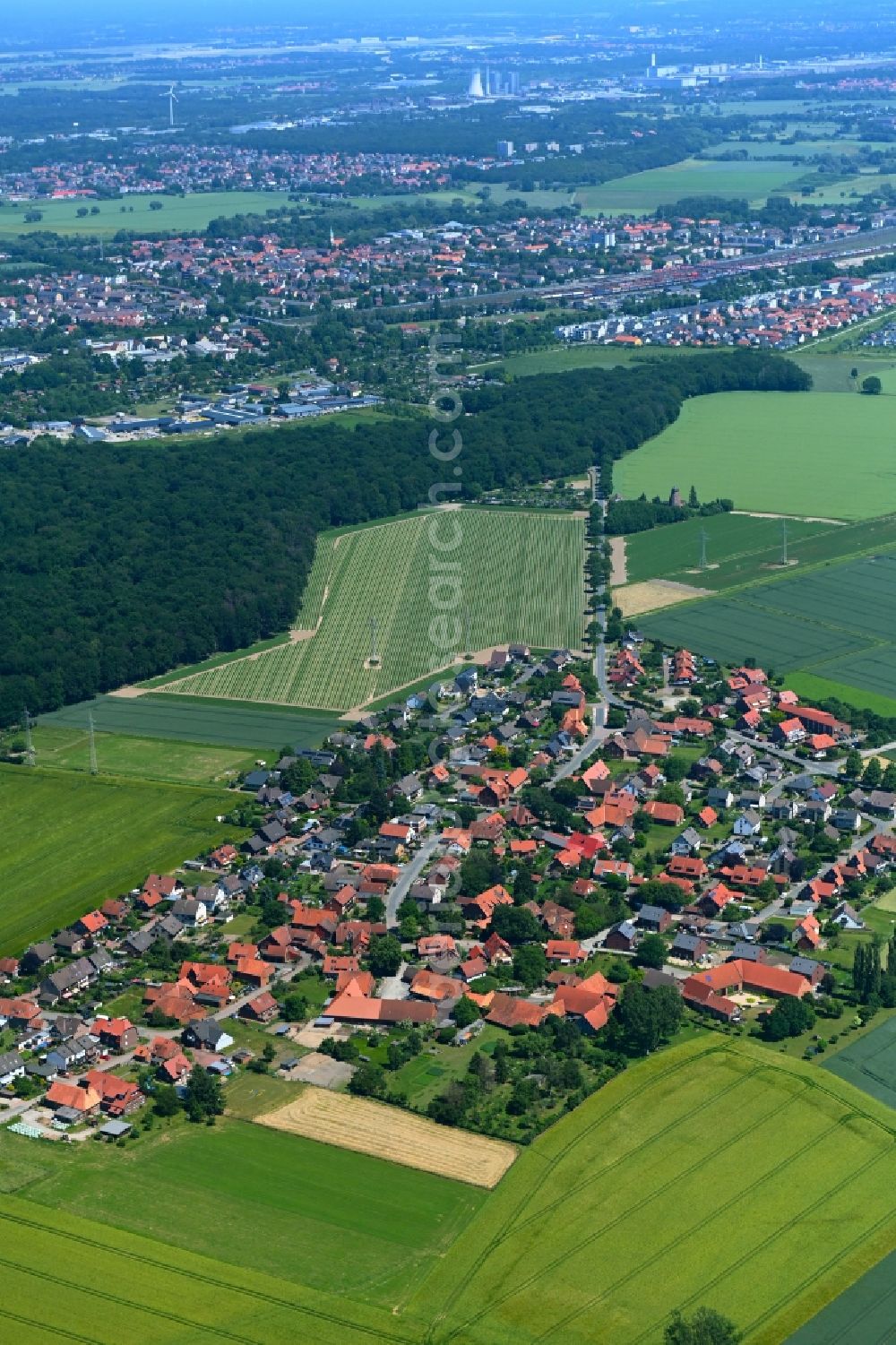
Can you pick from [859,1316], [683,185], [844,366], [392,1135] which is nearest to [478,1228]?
[392,1135]

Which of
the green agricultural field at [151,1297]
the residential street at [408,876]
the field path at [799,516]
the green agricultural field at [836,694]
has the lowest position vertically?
the green agricultural field at [151,1297]

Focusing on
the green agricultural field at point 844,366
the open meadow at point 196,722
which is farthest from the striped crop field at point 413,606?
the green agricultural field at point 844,366

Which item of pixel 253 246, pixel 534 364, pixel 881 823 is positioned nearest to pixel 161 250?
pixel 253 246

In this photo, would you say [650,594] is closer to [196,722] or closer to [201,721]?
[201,721]

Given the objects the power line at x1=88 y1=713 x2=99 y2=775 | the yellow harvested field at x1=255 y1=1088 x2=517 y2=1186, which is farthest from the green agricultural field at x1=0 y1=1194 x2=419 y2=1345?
the power line at x1=88 y1=713 x2=99 y2=775

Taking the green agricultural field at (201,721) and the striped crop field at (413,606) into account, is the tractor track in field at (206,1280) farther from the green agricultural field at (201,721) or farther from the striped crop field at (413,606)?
the striped crop field at (413,606)

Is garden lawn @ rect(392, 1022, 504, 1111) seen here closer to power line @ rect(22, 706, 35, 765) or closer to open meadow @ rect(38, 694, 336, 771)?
open meadow @ rect(38, 694, 336, 771)
